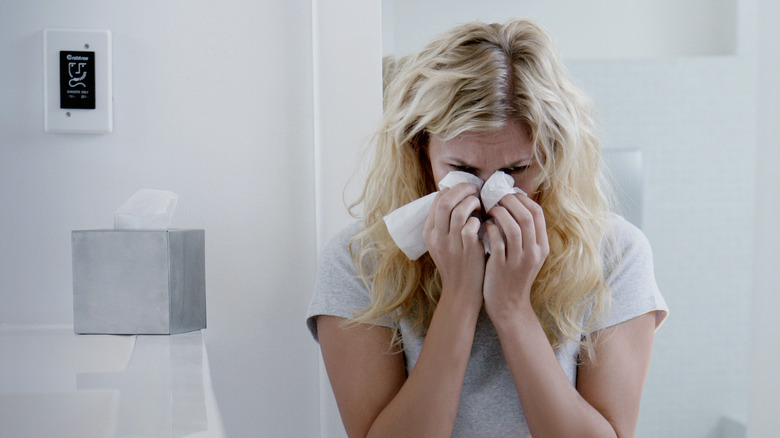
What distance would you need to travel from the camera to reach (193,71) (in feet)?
3.20

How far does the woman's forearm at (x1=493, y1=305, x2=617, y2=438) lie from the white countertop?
0.34 m

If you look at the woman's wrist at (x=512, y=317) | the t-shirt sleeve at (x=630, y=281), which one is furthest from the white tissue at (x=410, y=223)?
the t-shirt sleeve at (x=630, y=281)

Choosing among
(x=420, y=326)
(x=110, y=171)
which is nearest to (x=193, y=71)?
(x=110, y=171)

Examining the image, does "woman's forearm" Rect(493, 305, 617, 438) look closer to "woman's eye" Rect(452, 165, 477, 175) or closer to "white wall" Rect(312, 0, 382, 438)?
"woman's eye" Rect(452, 165, 477, 175)

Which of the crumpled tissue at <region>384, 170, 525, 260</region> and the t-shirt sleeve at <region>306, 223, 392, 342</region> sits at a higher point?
the crumpled tissue at <region>384, 170, 525, 260</region>

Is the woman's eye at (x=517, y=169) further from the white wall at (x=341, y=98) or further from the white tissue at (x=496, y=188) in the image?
the white wall at (x=341, y=98)

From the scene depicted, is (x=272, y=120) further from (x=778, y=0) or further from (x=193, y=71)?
(x=778, y=0)

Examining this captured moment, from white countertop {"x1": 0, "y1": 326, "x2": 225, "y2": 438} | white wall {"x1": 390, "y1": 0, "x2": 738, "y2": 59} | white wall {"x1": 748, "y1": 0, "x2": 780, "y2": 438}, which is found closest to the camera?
white countertop {"x1": 0, "y1": 326, "x2": 225, "y2": 438}

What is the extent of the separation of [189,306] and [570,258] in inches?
18.9

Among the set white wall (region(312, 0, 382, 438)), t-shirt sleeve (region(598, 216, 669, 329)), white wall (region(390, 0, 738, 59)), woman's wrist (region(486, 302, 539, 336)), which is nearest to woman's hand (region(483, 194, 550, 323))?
woman's wrist (region(486, 302, 539, 336))

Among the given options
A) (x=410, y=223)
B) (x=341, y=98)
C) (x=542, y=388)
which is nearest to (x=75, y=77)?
(x=341, y=98)

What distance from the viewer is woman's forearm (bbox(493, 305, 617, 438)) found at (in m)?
0.78

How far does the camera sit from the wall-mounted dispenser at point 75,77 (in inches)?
36.4

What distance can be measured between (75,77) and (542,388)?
72cm
